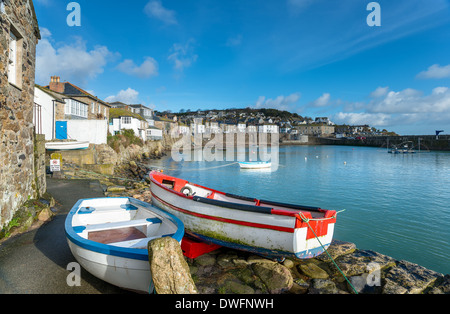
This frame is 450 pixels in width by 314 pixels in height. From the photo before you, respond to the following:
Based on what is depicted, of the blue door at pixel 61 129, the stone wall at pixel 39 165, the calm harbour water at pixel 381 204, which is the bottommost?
the calm harbour water at pixel 381 204

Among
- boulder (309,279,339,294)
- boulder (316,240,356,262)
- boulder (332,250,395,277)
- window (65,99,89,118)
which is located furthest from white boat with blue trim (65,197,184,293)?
window (65,99,89,118)

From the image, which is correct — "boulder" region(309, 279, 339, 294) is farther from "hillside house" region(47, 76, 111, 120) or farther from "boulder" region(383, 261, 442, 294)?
"hillside house" region(47, 76, 111, 120)

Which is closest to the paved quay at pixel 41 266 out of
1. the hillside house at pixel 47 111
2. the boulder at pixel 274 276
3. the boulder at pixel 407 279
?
the boulder at pixel 274 276

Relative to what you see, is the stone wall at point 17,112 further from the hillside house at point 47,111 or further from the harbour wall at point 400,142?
the harbour wall at point 400,142

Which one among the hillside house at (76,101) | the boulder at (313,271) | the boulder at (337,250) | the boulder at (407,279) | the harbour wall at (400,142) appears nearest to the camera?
the boulder at (407,279)

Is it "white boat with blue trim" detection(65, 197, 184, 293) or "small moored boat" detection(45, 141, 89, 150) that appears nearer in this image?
"white boat with blue trim" detection(65, 197, 184, 293)

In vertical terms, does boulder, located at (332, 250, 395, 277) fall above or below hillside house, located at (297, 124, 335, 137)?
below

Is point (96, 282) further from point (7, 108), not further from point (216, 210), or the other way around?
point (7, 108)

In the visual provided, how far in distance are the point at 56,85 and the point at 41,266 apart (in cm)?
3330

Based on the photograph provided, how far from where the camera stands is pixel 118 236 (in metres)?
6.46

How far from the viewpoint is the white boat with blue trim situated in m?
4.16

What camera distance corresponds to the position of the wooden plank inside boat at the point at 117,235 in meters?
6.26

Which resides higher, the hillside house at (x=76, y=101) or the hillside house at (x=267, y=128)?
the hillside house at (x=267, y=128)

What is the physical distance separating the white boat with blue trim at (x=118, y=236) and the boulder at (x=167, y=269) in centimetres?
33
